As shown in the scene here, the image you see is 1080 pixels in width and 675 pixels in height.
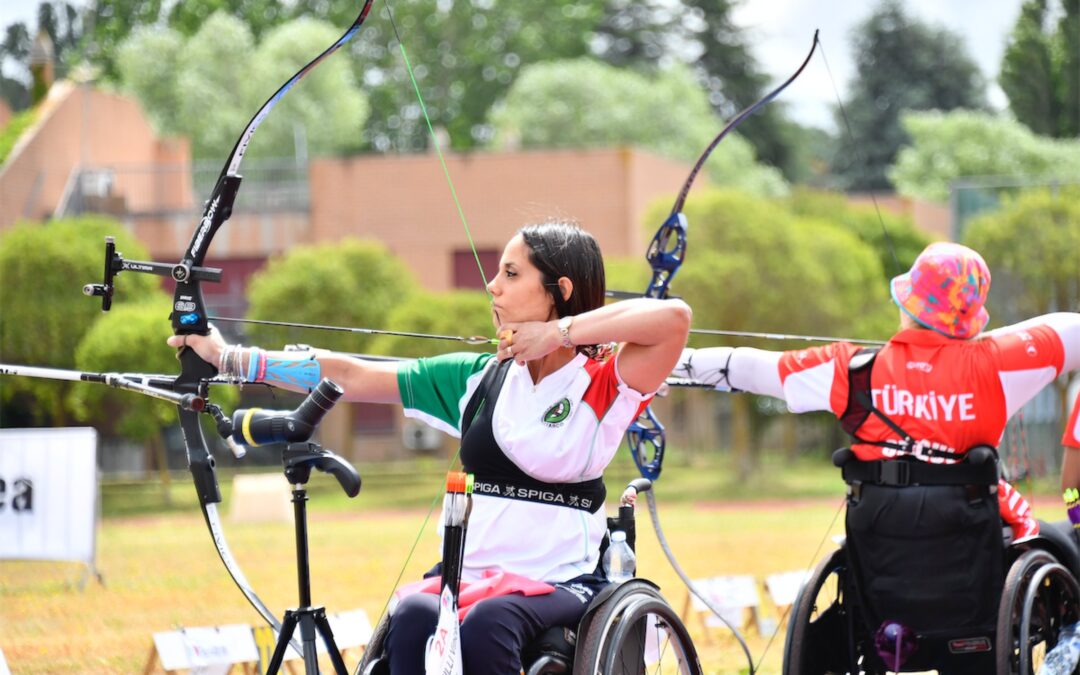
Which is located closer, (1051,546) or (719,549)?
(1051,546)

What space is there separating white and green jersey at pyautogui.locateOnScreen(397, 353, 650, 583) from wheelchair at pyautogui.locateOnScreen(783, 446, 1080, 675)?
33.9 inches

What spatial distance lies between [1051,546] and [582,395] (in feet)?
5.62

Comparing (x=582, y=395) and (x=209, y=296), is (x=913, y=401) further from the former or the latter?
(x=209, y=296)

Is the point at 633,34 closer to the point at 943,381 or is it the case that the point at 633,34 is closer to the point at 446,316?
the point at 446,316

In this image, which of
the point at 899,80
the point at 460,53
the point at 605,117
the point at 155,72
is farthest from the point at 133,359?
the point at 899,80

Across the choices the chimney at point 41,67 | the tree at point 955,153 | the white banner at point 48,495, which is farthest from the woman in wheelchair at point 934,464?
the tree at point 955,153

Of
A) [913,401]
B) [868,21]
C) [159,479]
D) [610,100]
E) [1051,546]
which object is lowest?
[159,479]

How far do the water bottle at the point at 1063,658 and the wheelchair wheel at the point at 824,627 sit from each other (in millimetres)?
521

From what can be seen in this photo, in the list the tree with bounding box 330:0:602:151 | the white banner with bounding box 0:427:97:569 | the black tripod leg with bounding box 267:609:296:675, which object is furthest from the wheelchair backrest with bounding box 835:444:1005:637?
the tree with bounding box 330:0:602:151

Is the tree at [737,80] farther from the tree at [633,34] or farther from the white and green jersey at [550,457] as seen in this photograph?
the white and green jersey at [550,457]

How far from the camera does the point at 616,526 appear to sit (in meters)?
4.60

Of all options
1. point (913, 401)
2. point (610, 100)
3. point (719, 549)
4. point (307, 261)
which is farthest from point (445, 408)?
point (610, 100)

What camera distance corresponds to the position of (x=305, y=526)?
11.7ft

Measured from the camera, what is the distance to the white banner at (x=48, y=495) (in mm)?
11367
